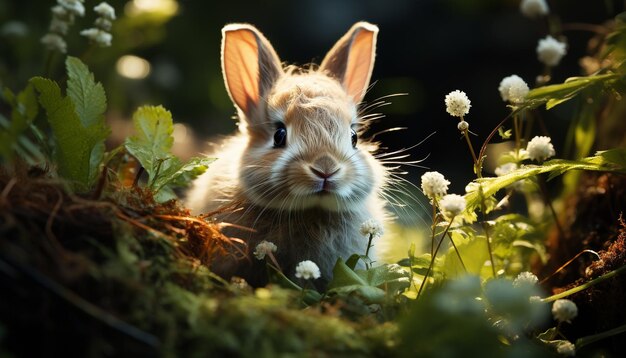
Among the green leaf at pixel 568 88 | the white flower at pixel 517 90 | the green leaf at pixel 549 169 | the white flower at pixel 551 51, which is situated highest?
the white flower at pixel 551 51

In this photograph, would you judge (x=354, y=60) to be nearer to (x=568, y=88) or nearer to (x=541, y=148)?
(x=541, y=148)

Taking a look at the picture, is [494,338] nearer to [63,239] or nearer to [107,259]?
[107,259]

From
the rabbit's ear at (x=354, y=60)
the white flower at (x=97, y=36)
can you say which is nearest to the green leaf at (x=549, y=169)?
the rabbit's ear at (x=354, y=60)

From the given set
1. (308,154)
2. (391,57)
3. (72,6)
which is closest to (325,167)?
(308,154)

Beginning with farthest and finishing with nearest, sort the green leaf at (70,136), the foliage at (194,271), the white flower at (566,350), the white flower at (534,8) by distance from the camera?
the white flower at (534,8) → the green leaf at (70,136) → the white flower at (566,350) → the foliage at (194,271)

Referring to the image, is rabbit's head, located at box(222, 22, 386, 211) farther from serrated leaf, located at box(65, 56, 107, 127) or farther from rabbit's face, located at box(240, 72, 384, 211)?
serrated leaf, located at box(65, 56, 107, 127)

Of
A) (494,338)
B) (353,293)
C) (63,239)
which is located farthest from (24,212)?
(494,338)

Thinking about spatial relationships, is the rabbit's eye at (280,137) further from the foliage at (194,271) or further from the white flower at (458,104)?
the white flower at (458,104)
